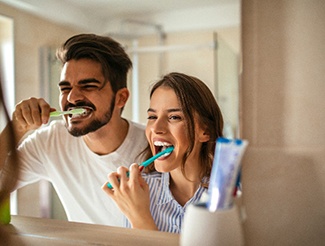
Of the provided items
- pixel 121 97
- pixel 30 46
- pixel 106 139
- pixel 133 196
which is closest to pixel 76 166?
pixel 106 139

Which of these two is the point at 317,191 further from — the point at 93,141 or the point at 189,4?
the point at 189,4

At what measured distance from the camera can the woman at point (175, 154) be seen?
1.82 feet

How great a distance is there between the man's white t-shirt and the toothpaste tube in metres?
0.39

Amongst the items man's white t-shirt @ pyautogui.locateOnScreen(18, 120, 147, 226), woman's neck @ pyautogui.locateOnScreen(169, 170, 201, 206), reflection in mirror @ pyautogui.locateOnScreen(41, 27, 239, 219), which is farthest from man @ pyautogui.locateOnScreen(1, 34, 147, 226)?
reflection in mirror @ pyautogui.locateOnScreen(41, 27, 239, 219)

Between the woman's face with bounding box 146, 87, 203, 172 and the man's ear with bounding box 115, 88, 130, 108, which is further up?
the man's ear with bounding box 115, 88, 130, 108

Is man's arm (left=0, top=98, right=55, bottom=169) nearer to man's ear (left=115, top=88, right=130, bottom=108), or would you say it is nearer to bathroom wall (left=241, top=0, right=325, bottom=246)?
man's ear (left=115, top=88, right=130, bottom=108)

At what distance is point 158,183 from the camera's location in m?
0.66

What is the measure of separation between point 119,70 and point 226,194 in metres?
0.53

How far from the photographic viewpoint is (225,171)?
1.06ft

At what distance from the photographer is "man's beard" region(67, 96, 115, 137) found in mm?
742

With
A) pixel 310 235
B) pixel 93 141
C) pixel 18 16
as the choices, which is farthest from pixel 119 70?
pixel 18 16

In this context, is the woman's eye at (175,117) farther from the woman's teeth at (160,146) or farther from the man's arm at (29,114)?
the man's arm at (29,114)

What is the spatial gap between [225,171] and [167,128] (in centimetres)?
27

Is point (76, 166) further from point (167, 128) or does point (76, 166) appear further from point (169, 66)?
point (169, 66)
